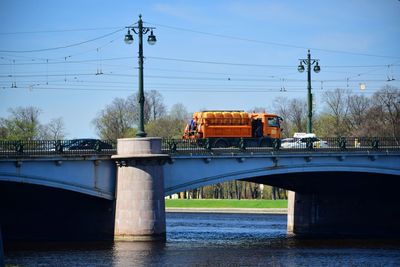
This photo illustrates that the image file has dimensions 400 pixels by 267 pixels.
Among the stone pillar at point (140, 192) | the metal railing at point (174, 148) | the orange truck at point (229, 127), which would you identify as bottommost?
the stone pillar at point (140, 192)

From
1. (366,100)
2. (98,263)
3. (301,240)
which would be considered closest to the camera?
(98,263)

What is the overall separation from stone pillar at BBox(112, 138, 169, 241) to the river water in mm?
1123

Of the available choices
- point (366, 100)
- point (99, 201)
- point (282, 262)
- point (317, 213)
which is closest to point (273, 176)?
point (317, 213)

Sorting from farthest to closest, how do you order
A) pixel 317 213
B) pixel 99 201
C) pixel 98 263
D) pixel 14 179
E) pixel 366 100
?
pixel 366 100 → pixel 317 213 → pixel 99 201 → pixel 14 179 → pixel 98 263

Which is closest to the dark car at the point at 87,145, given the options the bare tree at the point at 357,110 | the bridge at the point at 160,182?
the bridge at the point at 160,182

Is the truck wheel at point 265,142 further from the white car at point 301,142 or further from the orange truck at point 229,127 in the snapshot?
the white car at point 301,142

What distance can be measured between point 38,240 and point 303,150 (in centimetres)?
1840

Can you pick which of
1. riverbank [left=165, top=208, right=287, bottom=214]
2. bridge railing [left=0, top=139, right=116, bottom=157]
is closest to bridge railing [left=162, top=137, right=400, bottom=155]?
bridge railing [left=0, top=139, right=116, bottom=157]

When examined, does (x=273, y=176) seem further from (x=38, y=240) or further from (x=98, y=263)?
(x=98, y=263)

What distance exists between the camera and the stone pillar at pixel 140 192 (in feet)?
205

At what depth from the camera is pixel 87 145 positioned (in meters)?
67.8

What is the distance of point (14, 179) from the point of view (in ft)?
197

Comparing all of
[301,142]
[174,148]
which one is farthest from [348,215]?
[174,148]

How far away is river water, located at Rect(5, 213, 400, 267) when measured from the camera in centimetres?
5431
